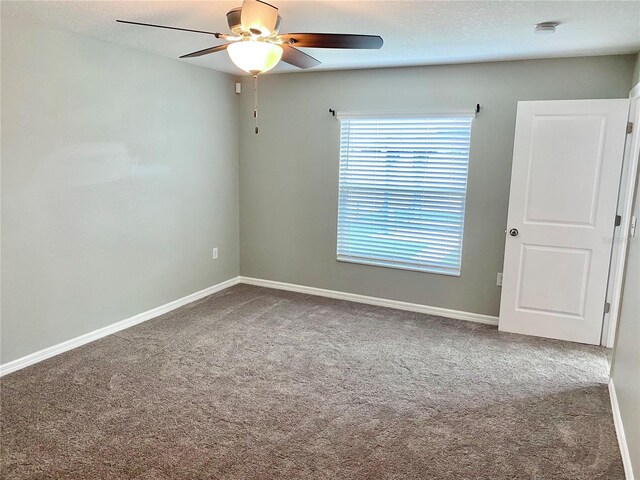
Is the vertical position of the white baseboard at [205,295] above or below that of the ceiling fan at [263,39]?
below

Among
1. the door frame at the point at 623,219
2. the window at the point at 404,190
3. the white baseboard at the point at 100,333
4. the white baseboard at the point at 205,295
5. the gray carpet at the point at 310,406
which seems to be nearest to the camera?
the gray carpet at the point at 310,406

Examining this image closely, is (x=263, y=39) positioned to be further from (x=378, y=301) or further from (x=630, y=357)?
(x=378, y=301)

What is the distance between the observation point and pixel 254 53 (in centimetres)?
227

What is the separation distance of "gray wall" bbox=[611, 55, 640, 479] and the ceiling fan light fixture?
2293 mm

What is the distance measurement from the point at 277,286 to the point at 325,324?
123 centimetres

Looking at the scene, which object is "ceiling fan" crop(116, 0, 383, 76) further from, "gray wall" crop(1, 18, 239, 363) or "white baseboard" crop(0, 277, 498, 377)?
"white baseboard" crop(0, 277, 498, 377)

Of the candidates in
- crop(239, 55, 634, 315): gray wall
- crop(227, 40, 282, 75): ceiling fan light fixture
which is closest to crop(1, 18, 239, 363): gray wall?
crop(239, 55, 634, 315): gray wall

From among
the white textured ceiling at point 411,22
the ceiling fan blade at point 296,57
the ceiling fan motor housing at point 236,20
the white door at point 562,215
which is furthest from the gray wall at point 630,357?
the ceiling fan motor housing at point 236,20

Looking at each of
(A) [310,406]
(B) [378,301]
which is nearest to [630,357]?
(A) [310,406]

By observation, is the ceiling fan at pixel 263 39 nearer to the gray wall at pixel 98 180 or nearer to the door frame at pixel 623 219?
the gray wall at pixel 98 180

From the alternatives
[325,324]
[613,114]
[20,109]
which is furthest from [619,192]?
[20,109]

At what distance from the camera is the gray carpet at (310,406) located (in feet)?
7.33

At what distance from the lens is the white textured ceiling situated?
251cm

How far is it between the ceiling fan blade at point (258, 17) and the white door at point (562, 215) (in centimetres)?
246
